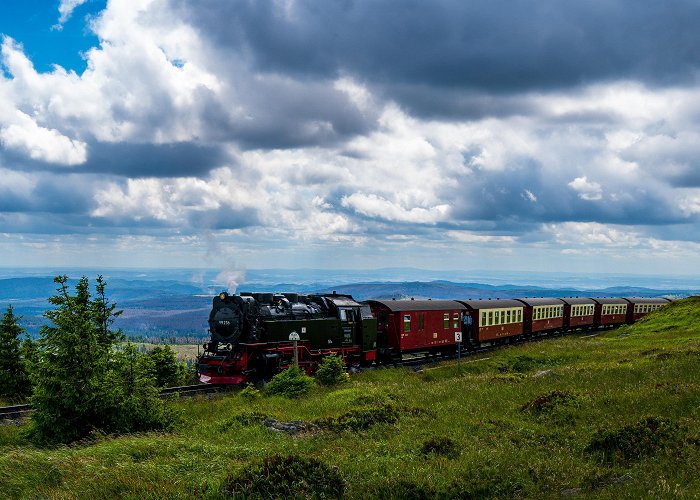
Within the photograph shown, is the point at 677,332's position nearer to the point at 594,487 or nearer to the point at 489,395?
the point at 489,395

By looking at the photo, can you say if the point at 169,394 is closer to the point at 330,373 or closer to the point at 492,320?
the point at 330,373

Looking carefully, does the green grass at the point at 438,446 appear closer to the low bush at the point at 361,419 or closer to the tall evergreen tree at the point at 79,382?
the low bush at the point at 361,419

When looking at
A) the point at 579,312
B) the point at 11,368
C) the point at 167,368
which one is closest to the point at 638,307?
the point at 579,312

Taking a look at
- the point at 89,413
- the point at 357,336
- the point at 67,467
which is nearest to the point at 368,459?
the point at 67,467

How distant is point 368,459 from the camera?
1269 cm

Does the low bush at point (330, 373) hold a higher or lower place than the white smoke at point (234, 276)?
lower

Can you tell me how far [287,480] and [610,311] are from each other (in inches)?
2684

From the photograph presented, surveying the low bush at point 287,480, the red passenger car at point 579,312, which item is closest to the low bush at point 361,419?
the low bush at point 287,480

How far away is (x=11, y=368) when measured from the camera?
2923 cm

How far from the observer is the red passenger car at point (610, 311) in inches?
2675

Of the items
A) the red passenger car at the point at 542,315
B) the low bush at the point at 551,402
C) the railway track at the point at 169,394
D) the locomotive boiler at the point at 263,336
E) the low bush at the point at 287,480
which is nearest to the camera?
the low bush at the point at 287,480

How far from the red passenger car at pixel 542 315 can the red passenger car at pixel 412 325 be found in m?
14.2

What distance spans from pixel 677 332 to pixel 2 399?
46433mm

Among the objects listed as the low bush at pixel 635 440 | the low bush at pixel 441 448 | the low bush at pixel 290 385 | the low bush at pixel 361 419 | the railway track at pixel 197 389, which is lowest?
the railway track at pixel 197 389
